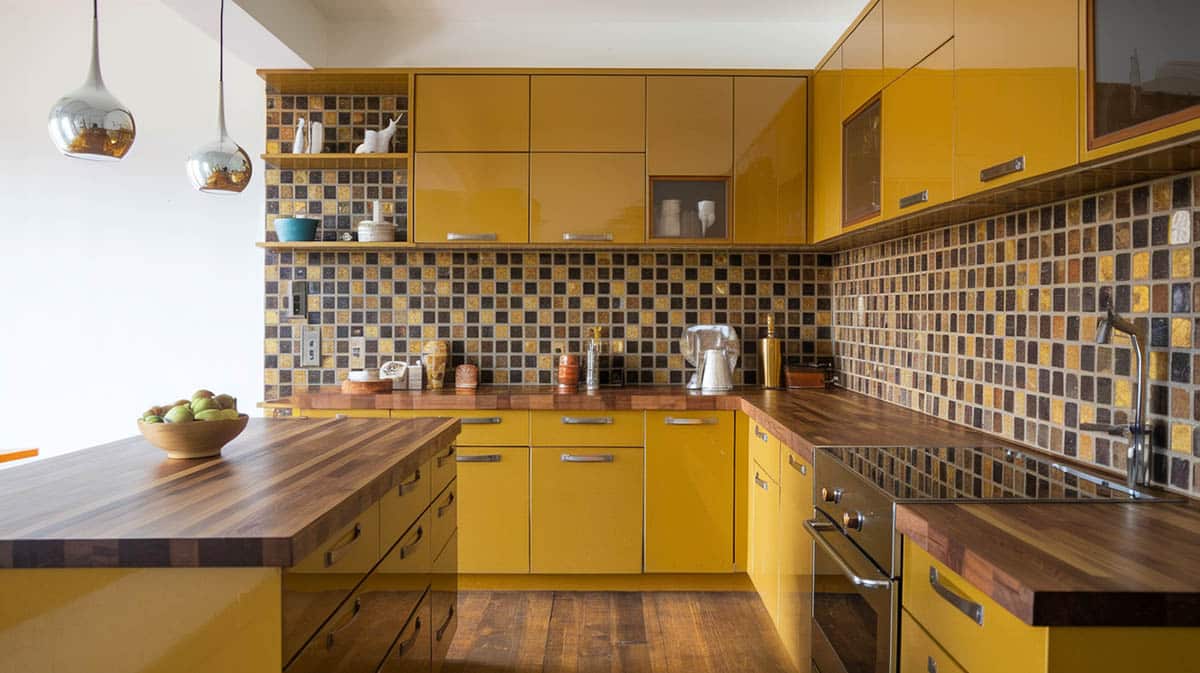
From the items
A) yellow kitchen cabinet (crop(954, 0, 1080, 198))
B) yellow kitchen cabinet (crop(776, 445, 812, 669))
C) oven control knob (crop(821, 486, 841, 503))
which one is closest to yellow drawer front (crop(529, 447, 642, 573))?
yellow kitchen cabinet (crop(776, 445, 812, 669))

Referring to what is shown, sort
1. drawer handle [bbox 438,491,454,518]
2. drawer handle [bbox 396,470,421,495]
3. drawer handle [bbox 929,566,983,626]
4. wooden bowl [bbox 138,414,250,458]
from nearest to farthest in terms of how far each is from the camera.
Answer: drawer handle [bbox 929,566,983,626] < wooden bowl [bbox 138,414,250,458] < drawer handle [bbox 396,470,421,495] < drawer handle [bbox 438,491,454,518]

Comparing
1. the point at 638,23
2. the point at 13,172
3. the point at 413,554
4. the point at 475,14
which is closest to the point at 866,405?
the point at 413,554

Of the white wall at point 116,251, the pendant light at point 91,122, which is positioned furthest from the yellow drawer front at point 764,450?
the white wall at point 116,251

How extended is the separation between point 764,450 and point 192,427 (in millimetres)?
1995

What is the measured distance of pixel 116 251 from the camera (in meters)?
4.07

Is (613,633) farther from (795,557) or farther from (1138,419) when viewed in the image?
(1138,419)

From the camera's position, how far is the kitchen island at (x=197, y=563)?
1237 mm

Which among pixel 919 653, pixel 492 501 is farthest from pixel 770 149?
pixel 919 653

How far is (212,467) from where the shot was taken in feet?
5.98

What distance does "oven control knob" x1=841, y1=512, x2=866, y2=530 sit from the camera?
1.74 metres

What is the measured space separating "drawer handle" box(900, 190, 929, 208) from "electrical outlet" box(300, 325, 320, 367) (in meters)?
2.88

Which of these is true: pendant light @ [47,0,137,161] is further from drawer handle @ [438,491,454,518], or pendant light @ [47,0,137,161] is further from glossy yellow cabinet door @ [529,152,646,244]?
glossy yellow cabinet door @ [529,152,646,244]

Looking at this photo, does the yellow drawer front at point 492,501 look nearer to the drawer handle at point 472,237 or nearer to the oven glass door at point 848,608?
the drawer handle at point 472,237

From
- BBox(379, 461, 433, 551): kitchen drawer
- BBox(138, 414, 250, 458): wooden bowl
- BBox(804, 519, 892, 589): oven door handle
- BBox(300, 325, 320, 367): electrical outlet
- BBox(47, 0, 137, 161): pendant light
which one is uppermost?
BBox(47, 0, 137, 161): pendant light
